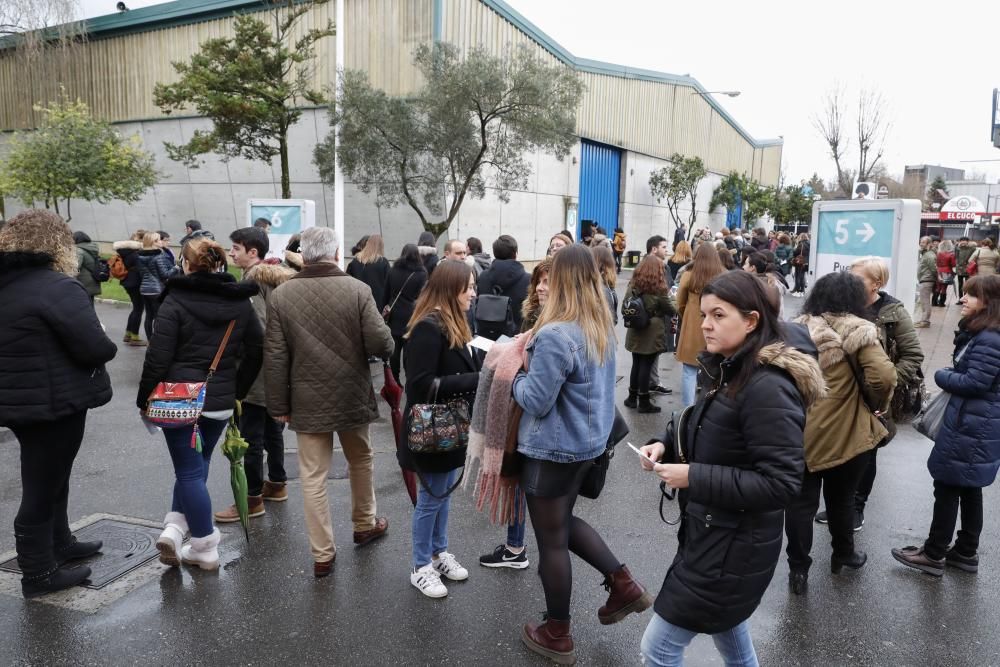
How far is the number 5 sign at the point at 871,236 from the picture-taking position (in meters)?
7.47

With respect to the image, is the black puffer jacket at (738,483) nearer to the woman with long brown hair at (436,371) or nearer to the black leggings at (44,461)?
the woman with long brown hair at (436,371)

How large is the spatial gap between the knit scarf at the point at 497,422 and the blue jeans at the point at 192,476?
169 cm

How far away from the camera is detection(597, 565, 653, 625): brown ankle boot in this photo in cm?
335

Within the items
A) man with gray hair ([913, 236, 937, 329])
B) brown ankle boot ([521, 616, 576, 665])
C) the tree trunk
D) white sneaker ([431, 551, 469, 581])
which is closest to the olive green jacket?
white sneaker ([431, 551, 469, 581])

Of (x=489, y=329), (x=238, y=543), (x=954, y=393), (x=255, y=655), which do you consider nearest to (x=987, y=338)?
(x=954, y=393)

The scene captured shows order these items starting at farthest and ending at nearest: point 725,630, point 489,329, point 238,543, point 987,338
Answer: point 489,329, point 238,543, point 987,338, point 725,630

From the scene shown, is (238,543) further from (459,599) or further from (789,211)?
(789,211)

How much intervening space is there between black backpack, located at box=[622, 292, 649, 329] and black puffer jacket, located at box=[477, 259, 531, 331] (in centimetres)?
109

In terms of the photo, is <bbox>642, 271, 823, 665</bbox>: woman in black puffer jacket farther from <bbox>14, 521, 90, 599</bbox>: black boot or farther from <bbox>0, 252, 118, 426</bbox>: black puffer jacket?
<bbox>14, 521, 90, 599</bbox>: black boot

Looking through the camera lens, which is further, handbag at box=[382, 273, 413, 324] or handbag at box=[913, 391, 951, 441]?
handbag at box=[382, 273, 413, 324]

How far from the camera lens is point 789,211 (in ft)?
129

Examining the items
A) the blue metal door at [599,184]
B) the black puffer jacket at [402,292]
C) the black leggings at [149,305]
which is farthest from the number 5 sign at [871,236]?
the blue metal door at [599,184]

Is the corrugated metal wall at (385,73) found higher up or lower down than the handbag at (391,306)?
higher up

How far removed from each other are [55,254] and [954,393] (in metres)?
4.90
